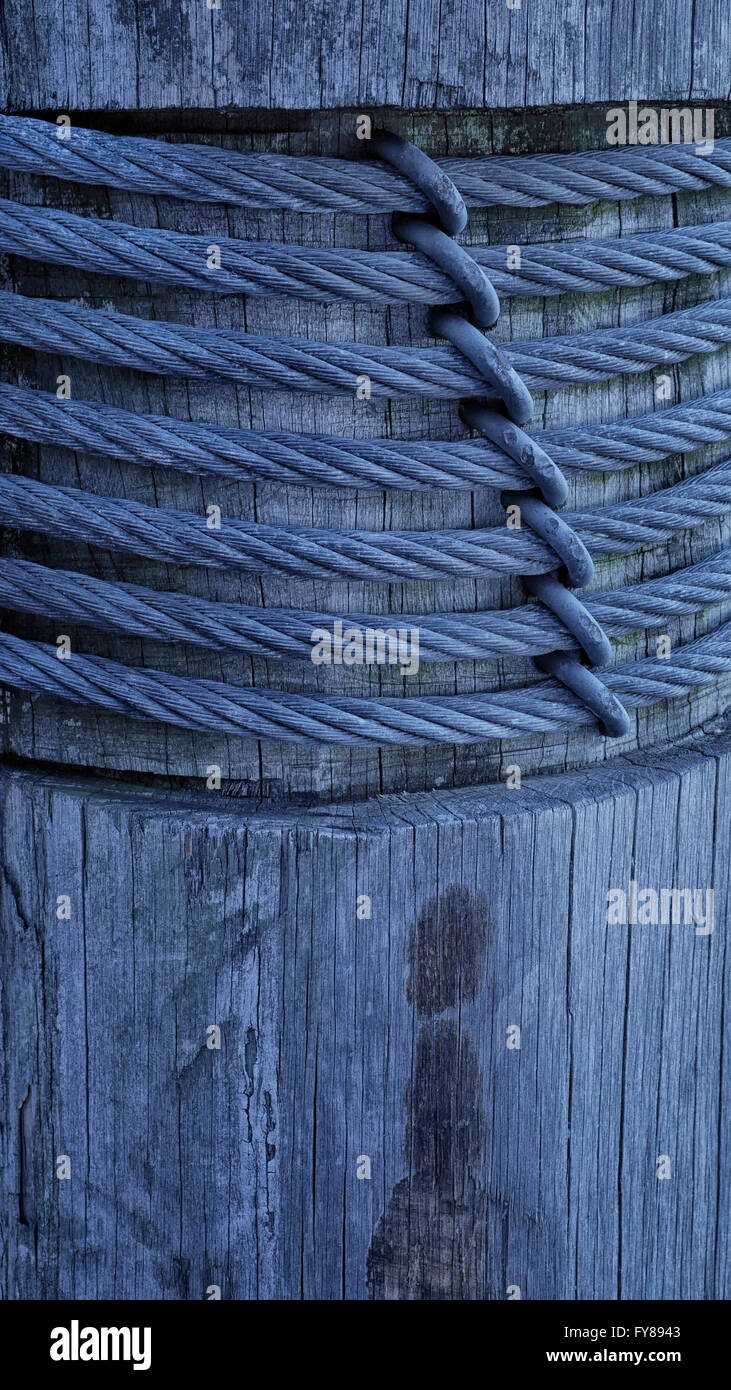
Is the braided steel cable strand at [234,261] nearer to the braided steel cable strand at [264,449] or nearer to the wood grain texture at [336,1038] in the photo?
the braided steel cable strand at [264,449]

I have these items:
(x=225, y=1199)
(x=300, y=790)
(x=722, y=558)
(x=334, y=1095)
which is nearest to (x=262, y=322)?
(x=300, y=790)

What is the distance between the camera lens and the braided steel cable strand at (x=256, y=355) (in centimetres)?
135

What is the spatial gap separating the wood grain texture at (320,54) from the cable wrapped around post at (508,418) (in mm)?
84

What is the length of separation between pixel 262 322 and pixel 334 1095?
869mm

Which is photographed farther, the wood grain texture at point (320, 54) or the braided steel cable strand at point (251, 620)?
the braided steel cable strand at point (251, 620)

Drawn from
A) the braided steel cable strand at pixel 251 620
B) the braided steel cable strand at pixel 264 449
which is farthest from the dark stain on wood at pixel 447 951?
the braided steel cable strand at pixel 264 449

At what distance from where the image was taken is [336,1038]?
1.43 m

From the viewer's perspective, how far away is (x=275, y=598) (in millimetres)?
1451

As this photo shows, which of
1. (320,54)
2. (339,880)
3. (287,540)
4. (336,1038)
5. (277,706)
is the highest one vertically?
(320,54)

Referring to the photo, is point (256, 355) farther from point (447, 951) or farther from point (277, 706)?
point (447, 951)

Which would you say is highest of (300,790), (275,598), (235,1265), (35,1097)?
(275,598)

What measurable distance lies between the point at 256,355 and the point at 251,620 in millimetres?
283

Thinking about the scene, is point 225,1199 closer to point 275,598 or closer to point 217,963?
point 217,963

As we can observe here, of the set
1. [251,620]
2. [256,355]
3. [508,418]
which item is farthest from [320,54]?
[251,620]
